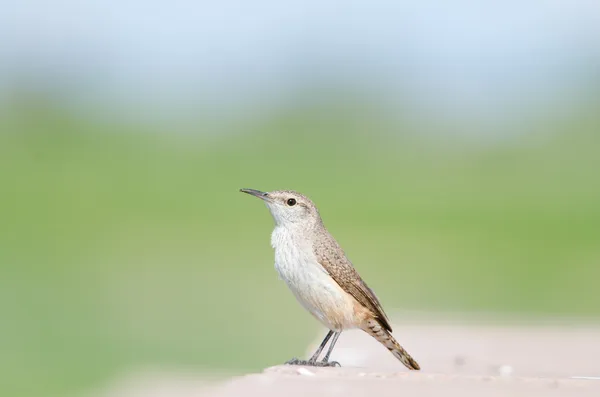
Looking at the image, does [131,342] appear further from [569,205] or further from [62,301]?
[569,205]

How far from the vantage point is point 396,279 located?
27.6 metres

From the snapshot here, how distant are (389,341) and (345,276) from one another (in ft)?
1.88

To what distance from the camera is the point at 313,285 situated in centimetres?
872

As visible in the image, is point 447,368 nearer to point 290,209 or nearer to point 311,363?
point 311,363

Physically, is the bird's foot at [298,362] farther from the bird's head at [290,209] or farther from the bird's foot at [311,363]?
the bird's head at [290,209]

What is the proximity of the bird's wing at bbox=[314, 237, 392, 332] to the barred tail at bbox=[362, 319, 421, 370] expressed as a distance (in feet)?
0.14

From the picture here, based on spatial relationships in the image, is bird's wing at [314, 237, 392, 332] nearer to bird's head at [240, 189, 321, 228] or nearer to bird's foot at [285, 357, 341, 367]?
bird's head at [240, 189, 321, 228]

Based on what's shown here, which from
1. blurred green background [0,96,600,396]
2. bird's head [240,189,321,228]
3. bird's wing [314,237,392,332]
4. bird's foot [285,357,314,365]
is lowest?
bird's foot [285,357,314,365]

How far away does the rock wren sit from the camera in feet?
28.7

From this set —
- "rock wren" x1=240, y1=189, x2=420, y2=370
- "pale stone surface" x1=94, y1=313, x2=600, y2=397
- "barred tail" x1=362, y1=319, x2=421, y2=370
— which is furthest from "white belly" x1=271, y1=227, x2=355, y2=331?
"pale stone surface" x1=94, y1=313, x2=600, y2=397

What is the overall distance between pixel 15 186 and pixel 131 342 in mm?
24258

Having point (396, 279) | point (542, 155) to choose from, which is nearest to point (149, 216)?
point (542, 155)

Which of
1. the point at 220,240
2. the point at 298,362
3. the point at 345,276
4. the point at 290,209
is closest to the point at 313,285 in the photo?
the point at 345,276

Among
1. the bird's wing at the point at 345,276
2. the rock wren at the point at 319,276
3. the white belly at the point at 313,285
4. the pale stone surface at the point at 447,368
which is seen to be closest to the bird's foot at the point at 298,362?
the rock wren at the point at 319,276
